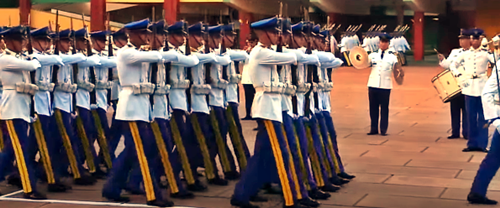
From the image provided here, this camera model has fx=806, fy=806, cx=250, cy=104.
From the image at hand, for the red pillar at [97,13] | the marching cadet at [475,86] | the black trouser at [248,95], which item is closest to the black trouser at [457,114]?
the marching cadet at [475,86]

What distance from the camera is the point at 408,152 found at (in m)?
11.4

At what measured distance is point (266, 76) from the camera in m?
7.31

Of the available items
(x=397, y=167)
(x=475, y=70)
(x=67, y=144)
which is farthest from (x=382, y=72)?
(x=67, y=144)

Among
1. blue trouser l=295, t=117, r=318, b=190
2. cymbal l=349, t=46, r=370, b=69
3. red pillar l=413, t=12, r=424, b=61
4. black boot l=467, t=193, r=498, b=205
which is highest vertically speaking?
red pillar l=413, t=12, r=424, b=61

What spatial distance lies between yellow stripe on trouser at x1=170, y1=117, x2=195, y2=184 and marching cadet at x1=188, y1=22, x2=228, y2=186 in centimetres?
33

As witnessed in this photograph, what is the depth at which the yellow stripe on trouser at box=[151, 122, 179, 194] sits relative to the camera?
768 cm

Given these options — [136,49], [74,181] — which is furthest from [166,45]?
[74,181]

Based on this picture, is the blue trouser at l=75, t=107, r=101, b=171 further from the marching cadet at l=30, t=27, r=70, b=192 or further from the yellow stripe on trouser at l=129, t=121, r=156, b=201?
the yellow stripe on trouser at l=129, t=121, r=156, b=201

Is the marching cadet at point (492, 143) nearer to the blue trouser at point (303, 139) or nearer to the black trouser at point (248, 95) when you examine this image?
the blue trouser at point (303, 139)

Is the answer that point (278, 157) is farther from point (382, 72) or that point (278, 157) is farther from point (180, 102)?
point (382, 72)

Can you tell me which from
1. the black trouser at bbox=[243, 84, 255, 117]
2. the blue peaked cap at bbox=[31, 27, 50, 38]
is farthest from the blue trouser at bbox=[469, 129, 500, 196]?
the black trouser at bbox=[243, 84, 255, 117]

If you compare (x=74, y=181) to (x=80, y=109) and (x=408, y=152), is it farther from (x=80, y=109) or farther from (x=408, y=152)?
(x=408, y=152)

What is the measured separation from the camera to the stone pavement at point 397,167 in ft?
26.1

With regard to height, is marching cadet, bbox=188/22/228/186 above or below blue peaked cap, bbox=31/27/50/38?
below
